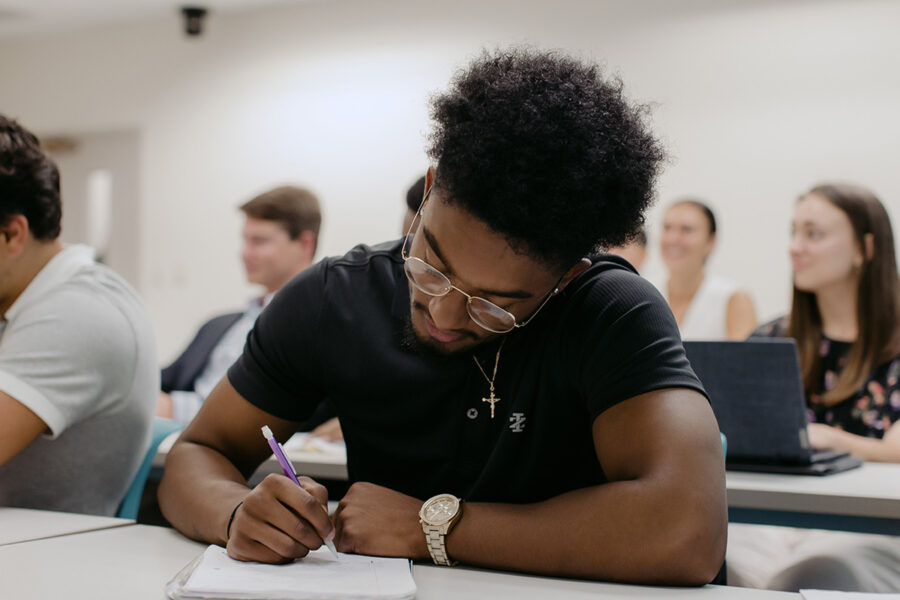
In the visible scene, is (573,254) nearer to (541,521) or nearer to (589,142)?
(589,142)

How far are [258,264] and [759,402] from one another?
2.32 metres

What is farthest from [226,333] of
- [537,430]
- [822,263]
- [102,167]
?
[102,167]

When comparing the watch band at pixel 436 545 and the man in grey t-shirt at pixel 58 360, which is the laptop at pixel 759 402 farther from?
the man in grey t-shirt at pixel 58 360

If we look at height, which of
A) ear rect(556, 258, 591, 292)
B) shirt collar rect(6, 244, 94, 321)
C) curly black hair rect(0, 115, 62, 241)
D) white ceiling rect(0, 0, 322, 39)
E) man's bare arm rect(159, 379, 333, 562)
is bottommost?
man's bare arm rect(159, 379, 333, 562)

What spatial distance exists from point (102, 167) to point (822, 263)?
5174 mm

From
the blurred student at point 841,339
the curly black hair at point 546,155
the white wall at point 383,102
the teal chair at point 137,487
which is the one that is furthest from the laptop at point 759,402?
the white wall at point 383,102

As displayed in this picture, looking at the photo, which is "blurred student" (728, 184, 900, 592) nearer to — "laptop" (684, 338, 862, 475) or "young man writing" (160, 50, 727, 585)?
"laptop" (684, 338, 862, 475)

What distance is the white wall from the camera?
4461mm

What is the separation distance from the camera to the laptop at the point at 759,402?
5.72 ft

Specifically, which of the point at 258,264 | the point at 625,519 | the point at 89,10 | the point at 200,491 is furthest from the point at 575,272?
the point at 89,10

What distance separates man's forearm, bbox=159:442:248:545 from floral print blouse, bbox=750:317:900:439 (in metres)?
1.80

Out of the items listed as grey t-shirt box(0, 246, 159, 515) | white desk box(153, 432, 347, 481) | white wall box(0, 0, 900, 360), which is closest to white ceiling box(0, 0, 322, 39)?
white wall box(0, 0, 900, 360)

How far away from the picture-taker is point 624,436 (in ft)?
3.47

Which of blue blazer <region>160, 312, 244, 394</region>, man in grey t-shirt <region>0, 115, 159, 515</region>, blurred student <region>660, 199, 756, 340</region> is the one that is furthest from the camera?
blurred student <region>660, 199, 756, 340</region>
